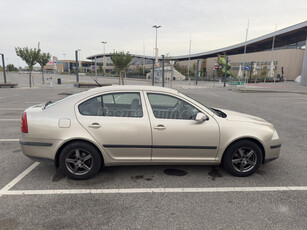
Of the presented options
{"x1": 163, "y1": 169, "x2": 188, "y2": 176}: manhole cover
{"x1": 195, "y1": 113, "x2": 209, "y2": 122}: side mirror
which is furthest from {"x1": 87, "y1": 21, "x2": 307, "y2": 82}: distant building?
{"x1": 195, "y1": 113, "x2": 209, "y2": 122}: side mirror

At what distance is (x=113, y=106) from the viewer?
359cm

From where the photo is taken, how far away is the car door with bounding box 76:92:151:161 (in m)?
3.27

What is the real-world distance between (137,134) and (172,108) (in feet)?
2.71

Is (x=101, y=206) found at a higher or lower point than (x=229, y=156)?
lower

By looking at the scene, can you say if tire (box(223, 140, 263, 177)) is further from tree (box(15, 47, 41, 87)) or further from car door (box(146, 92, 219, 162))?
tree (box(15, 47, 41, 87))

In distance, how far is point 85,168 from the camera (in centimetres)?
341

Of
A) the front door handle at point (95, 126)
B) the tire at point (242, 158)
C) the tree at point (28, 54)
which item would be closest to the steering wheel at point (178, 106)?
the tire at point (242, 158)

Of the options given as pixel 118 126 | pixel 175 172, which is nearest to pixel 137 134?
pixel 118 126

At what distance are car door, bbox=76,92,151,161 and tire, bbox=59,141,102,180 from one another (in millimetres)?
211

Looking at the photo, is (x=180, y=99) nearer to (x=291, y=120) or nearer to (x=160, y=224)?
(x=160, y=224)

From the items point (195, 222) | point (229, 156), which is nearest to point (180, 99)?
point (229, 156)

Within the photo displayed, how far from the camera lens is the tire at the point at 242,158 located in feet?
11.4

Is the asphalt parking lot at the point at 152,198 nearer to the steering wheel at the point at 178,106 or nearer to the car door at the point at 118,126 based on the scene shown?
the car door at the point at 118,126

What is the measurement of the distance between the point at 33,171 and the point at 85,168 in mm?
1079
